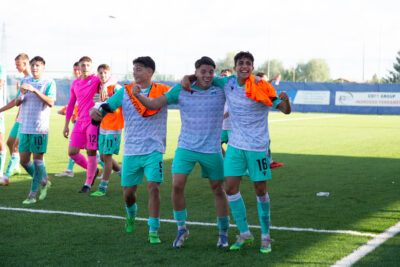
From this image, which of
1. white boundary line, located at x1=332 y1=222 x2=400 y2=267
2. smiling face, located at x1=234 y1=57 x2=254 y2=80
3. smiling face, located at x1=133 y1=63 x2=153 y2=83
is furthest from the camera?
smiling face, located at x1=133 y1=63 x2=153 y2=83

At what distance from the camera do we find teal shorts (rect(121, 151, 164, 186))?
5.96 meters

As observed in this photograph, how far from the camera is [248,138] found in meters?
5.60

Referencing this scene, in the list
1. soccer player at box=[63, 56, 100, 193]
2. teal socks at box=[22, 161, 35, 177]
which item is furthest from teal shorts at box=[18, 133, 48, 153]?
soccer player at box=[63, 56, 100, 193]

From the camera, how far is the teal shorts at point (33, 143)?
8117mm

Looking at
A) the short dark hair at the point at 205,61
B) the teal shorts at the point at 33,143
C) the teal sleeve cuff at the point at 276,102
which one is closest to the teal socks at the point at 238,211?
the teal sleeve cuff at the point at 276,102

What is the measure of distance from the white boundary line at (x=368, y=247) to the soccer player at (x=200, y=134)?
119 centimetres

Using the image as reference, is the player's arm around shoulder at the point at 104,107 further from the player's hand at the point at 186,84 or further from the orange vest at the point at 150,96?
the player's hand at the point at 186,84

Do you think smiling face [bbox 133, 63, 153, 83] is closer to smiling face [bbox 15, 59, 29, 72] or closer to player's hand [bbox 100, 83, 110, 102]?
player's hand [bbox 100, 83, 110, 102]

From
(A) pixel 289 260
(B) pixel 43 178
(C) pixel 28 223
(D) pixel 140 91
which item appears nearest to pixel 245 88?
(D) pixel 140 91

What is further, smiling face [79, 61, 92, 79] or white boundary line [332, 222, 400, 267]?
smiling face [79, 61, 92, 79]

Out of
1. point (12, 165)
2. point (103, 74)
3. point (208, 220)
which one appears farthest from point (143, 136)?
point (12, 165)

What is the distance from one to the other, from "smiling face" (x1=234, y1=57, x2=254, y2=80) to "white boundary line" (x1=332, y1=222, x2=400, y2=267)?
1955 mm

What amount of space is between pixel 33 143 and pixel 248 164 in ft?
12.4

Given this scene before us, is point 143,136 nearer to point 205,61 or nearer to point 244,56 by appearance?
point 205,61
